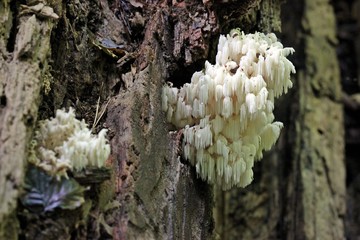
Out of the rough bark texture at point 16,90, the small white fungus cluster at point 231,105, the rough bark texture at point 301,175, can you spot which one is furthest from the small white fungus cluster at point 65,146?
the rough bark texture at point 301,175

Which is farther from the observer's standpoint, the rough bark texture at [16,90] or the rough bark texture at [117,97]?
the rough bark texture at [117,97]

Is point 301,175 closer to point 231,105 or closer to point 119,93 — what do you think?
point 231,105

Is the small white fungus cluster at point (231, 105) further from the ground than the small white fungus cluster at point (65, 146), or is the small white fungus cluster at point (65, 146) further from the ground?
the small white fungus cluster at point (231, 105)

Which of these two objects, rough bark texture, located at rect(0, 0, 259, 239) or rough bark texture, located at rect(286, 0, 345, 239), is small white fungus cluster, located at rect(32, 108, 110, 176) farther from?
rough bark texture, located at rect(286, 0, 345, 239)

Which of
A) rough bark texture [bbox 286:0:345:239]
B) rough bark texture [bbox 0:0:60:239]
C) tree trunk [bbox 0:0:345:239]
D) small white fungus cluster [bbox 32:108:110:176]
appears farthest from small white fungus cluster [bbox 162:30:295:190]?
rough bark texture [bbox 286:0:345:239]

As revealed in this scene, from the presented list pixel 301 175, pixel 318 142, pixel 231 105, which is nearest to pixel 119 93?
pixel 231 105

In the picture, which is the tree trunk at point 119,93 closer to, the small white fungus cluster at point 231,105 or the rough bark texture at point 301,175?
the small white fungus cluster at point 231,105

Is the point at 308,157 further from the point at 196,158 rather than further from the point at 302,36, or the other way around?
the point at 196,158

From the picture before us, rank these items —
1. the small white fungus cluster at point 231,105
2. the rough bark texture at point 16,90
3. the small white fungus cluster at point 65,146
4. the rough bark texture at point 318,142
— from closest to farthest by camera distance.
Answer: the rough bark texture at point 16,90 → the small white fungus cluster at point 65,146 → the small white fungus cluster at point 231,105 → the rough bark texture at point 318,142
